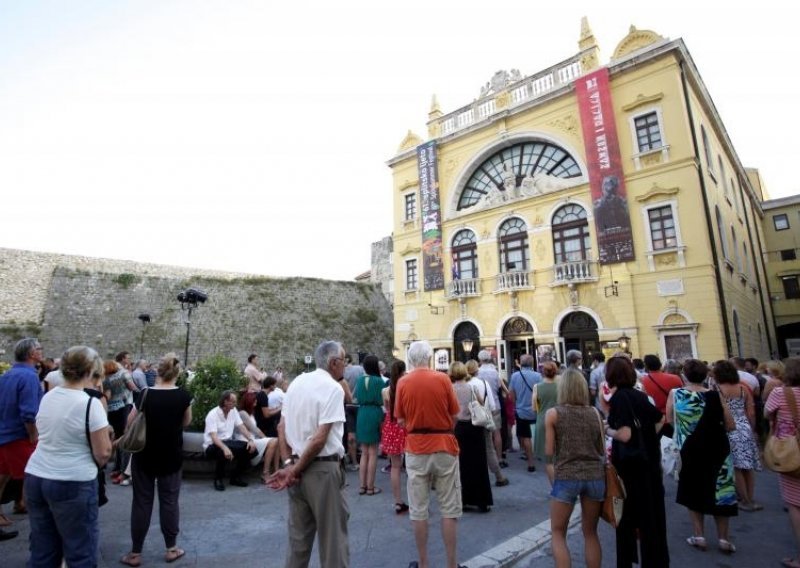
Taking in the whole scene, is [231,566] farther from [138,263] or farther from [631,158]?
[138,263]

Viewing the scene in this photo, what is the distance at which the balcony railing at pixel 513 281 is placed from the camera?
57.1 ft

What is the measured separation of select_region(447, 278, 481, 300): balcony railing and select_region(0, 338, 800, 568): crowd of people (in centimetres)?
1289

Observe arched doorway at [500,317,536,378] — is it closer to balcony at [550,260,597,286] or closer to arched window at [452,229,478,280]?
balcony at [550,260,597,286]

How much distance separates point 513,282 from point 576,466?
15032 millimetres

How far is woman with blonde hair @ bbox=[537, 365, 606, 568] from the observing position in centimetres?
312

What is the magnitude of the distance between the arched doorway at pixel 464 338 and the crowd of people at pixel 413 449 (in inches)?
508

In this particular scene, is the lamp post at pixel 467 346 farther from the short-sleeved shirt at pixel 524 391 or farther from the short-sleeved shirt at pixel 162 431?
the short-sleeved shirt at pixel 162 431

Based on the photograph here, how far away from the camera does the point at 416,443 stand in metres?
3.69

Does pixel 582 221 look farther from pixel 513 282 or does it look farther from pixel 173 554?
pixel 173 554

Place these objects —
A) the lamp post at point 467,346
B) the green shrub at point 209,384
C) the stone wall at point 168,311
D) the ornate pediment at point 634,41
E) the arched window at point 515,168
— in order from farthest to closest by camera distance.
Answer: the stone wall at point 168,311 → the lamp post at point 467,346 → the arched window at point 515,168 → the ornate pediment at point 634,41 → the green shrub at point 209,384

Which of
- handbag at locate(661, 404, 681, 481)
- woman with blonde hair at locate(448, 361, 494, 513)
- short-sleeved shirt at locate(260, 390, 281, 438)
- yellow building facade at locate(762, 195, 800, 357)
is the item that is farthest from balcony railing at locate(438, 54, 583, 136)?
yellow building facade at locate(762, 195, 800, 357)

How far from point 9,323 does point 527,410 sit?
83.4ft

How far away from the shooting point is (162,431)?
156 inches

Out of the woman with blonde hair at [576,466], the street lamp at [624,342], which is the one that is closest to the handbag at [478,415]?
the woman with blonde hair at [576,466]
